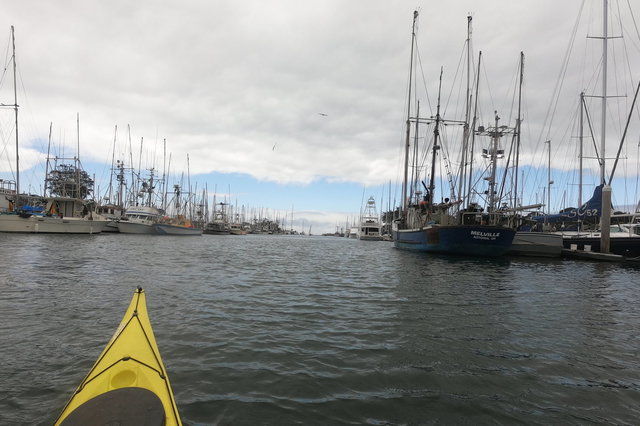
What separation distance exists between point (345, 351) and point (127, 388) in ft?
13.1

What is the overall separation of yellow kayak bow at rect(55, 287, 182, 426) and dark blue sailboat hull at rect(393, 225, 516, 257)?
25.7 metres

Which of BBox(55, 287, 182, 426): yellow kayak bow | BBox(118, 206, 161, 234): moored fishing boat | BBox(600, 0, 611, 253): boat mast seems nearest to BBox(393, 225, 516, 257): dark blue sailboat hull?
BBox(600, 0, 611, 253): boat mast

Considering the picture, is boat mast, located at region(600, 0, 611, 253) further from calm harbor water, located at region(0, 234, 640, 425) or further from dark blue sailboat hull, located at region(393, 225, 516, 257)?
calm harbor water, located at region(0, 234, 640, 425)

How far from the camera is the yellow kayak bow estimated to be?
3.09 m

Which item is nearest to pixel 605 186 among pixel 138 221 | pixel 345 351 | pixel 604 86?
pixel 604 86

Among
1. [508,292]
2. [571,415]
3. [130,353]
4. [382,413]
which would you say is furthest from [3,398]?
[508,292]

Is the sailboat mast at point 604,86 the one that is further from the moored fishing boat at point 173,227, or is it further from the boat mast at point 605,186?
the moored fishing boat at point 173,227

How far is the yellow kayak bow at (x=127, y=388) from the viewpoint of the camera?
3089 mm

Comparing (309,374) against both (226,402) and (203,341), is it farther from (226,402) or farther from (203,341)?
(203,341)

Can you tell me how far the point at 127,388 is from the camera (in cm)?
351

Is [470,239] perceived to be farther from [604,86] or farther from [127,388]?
[127,388]

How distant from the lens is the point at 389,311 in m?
9.59

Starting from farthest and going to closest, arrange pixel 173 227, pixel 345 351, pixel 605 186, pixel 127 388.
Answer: pixel 173 227
pixel 605 186
pixel 345 351
pixel 127 388

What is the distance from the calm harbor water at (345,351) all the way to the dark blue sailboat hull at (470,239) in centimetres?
1308
